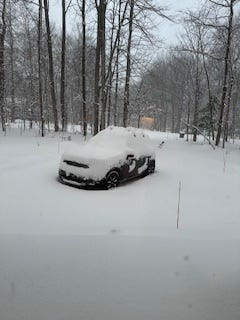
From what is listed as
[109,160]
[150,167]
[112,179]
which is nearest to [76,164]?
[109,160]

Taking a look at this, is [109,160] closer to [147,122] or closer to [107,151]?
[107,151]

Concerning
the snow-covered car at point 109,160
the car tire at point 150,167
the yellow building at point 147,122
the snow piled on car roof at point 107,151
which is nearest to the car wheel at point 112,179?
the snow-covered car at point 109,160

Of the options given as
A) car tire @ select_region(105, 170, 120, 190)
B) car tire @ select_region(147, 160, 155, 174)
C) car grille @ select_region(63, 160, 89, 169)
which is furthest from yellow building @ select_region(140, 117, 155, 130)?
car grille @ select_region(63, 160, 89, 169)

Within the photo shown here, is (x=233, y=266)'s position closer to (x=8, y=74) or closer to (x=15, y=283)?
(x=15, y=283)

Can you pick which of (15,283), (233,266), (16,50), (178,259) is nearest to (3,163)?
(15,283)

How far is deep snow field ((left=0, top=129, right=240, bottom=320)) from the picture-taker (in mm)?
3045

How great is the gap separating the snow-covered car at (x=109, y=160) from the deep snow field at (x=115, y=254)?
1.29 ft

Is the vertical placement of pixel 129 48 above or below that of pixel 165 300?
above

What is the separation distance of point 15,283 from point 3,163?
636cm

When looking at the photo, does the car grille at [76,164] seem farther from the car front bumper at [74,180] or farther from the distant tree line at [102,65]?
the distant tree line at [102,65]

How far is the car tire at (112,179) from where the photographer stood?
738 centimetres

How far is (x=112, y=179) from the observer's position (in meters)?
7.60

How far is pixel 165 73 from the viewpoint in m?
45.2

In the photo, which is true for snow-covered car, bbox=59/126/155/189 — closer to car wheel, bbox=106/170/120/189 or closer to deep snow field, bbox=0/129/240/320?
car wheel, bbox=106/170/120/189
